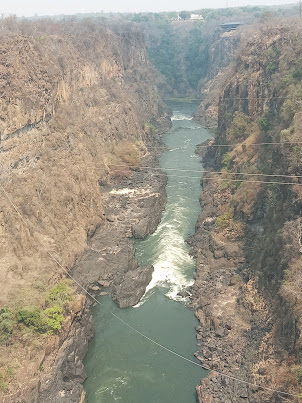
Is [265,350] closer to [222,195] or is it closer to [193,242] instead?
[193,242]

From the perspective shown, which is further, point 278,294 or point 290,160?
point 290,160

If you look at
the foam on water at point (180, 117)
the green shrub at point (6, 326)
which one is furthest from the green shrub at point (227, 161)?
the foam on water at point (180, 117)

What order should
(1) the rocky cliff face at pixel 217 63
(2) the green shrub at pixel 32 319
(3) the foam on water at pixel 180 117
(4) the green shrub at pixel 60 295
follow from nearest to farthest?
(2) the green shrub at pixel 32 319 < (4) the green shrub at pixel 60 295 < (1) the rocky cliff face at pixel 217 63 < (3) the foam on water at pixel 180 117

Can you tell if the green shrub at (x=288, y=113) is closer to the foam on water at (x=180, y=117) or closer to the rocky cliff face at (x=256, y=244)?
the rocky cliff face at (x=256, y=244)

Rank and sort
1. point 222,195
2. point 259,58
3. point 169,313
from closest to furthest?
point 169,313 → point 222,195 → point 259,58

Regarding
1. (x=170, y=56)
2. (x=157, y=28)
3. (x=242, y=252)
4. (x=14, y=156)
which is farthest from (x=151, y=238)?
(x=157, y=28)
